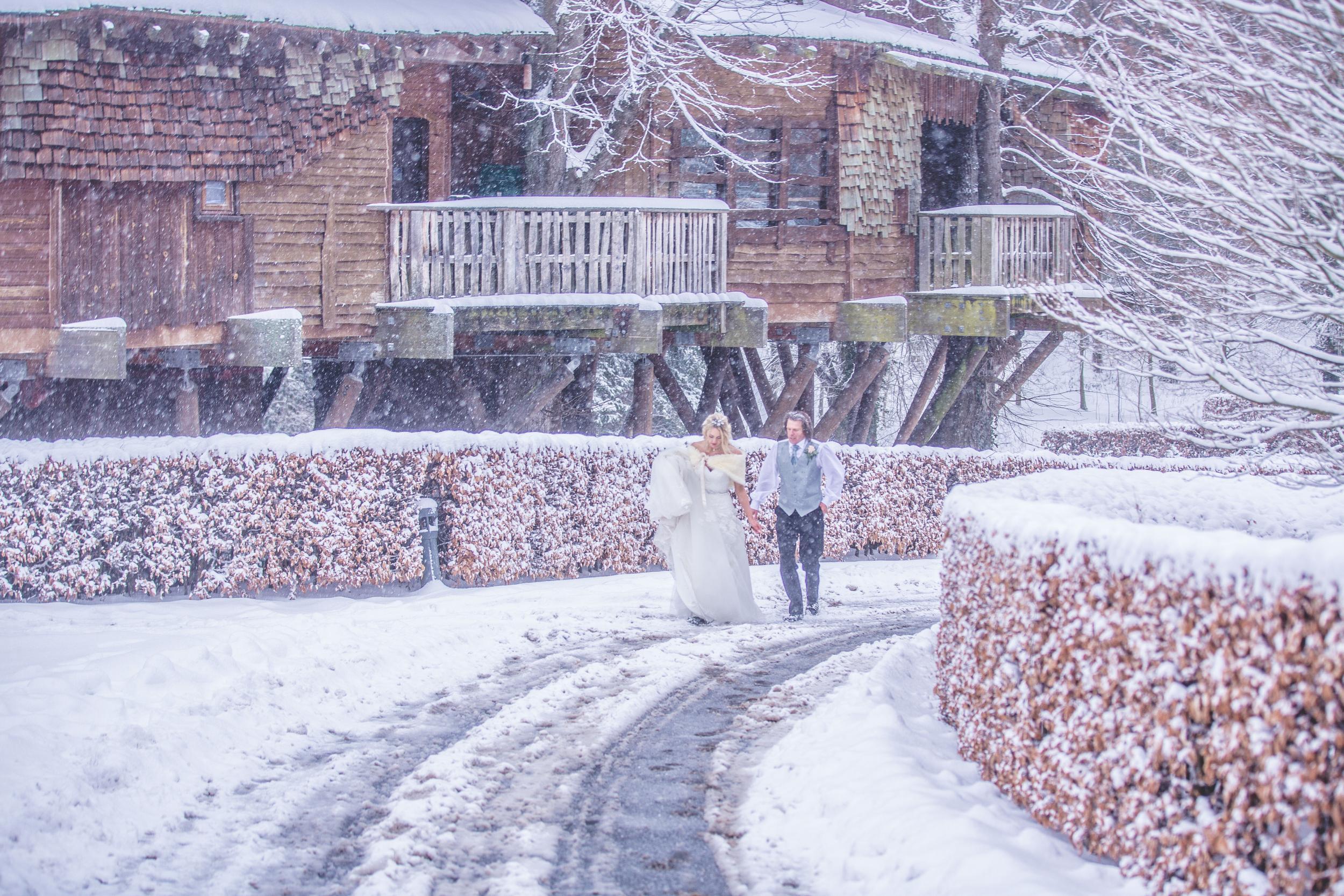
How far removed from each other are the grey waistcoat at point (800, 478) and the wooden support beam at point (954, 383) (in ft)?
47.1

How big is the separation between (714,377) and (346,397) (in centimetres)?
796

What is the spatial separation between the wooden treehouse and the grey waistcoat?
16.2 ft

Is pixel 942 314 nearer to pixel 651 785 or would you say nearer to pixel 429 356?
pixel 429 356

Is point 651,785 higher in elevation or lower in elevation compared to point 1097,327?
lower

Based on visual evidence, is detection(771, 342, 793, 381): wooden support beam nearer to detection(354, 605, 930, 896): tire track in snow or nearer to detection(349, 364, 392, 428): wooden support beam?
detection(349, 364, 392, 428): wooden support beam

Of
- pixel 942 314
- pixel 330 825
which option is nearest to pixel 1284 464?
pixel 942 314

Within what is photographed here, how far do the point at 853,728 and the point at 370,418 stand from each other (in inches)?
638

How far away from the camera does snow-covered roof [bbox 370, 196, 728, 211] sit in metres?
17.1

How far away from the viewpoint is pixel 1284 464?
16734mm

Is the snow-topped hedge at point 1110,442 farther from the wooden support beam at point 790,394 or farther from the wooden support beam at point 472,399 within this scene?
the wooden support beam at point 472,399

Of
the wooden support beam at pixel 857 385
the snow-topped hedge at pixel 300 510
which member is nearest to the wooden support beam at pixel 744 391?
the wooden support beam at pixel 857 385

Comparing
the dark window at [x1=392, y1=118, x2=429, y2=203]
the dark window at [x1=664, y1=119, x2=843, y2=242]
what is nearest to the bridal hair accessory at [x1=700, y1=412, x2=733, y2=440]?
the dark window at [x1=664, y1=119, x2=843, y2=242]

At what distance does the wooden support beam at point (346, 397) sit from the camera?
18188 millimetres

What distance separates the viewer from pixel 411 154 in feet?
67.1
